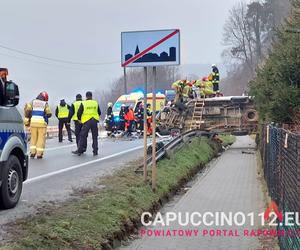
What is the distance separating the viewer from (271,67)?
14117 mm

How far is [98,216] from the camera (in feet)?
25.0

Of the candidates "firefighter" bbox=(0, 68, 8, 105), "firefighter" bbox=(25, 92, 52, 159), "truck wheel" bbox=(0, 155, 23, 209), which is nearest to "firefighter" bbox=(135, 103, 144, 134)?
"firefighter" bbox=(25, 92, 52, 159)

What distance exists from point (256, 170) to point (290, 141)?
417 inches

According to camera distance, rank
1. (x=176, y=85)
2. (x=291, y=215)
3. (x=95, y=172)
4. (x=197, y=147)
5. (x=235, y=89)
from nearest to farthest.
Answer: (x=291, y=215)
(x=95, y=172)
(x=197, y=147)
(x=176, y=85)
(x=235, y=89)

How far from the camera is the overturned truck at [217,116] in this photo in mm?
23375

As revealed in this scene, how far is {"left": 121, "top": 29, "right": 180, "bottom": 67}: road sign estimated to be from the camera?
10219 mm

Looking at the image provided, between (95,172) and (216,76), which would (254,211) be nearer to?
(95,172)

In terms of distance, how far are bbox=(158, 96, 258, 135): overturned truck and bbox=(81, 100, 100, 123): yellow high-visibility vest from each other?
26.1ft

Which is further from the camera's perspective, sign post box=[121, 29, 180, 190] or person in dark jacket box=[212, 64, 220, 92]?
person in dark jacket box=[212, 64, 220, 92]

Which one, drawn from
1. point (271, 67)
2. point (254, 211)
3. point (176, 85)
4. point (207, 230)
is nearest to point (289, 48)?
point (271, 67)

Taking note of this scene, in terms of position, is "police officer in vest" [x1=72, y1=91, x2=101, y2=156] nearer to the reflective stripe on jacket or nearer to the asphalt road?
the asphalt road

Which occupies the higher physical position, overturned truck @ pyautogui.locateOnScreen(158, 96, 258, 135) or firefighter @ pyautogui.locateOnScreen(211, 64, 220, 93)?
firefighter @ pyautogui.locateOnScreen(211, 64, 220, 93)

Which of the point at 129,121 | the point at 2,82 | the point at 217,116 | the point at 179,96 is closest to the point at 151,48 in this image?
the point at 2,82

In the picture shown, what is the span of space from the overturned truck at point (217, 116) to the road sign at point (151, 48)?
1333 cm
